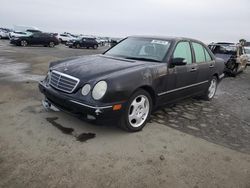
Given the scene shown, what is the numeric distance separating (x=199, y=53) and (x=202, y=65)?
28 cm

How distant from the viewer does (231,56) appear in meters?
10.9

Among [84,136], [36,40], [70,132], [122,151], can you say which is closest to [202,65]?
[122,151]

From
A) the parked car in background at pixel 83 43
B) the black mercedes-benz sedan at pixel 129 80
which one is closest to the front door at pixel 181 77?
the black mercedes-benz sedan at pixel 129 80

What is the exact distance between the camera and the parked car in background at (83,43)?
1088 inches

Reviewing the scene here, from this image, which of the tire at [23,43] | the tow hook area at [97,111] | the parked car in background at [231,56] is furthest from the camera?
the tire at [23,43]

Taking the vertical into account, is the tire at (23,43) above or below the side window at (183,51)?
below

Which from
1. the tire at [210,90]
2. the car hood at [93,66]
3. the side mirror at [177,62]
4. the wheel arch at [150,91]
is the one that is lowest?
the tire at [210,90]

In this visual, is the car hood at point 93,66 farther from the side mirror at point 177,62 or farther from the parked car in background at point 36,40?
the parked car in background at point 36,40

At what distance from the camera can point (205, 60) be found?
18.1 feet

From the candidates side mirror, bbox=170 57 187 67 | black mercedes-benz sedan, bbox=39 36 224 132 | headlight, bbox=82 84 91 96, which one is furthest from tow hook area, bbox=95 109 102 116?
side mirror, bbox=170 57 187 67

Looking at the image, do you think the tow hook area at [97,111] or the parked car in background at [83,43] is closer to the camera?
the tow hook area at [97,111]

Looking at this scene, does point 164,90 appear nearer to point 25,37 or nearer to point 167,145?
point 167,145

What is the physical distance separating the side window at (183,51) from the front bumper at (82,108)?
1.82 meters

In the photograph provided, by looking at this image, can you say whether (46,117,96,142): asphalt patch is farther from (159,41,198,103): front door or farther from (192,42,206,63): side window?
(192,42,206,63): side window
